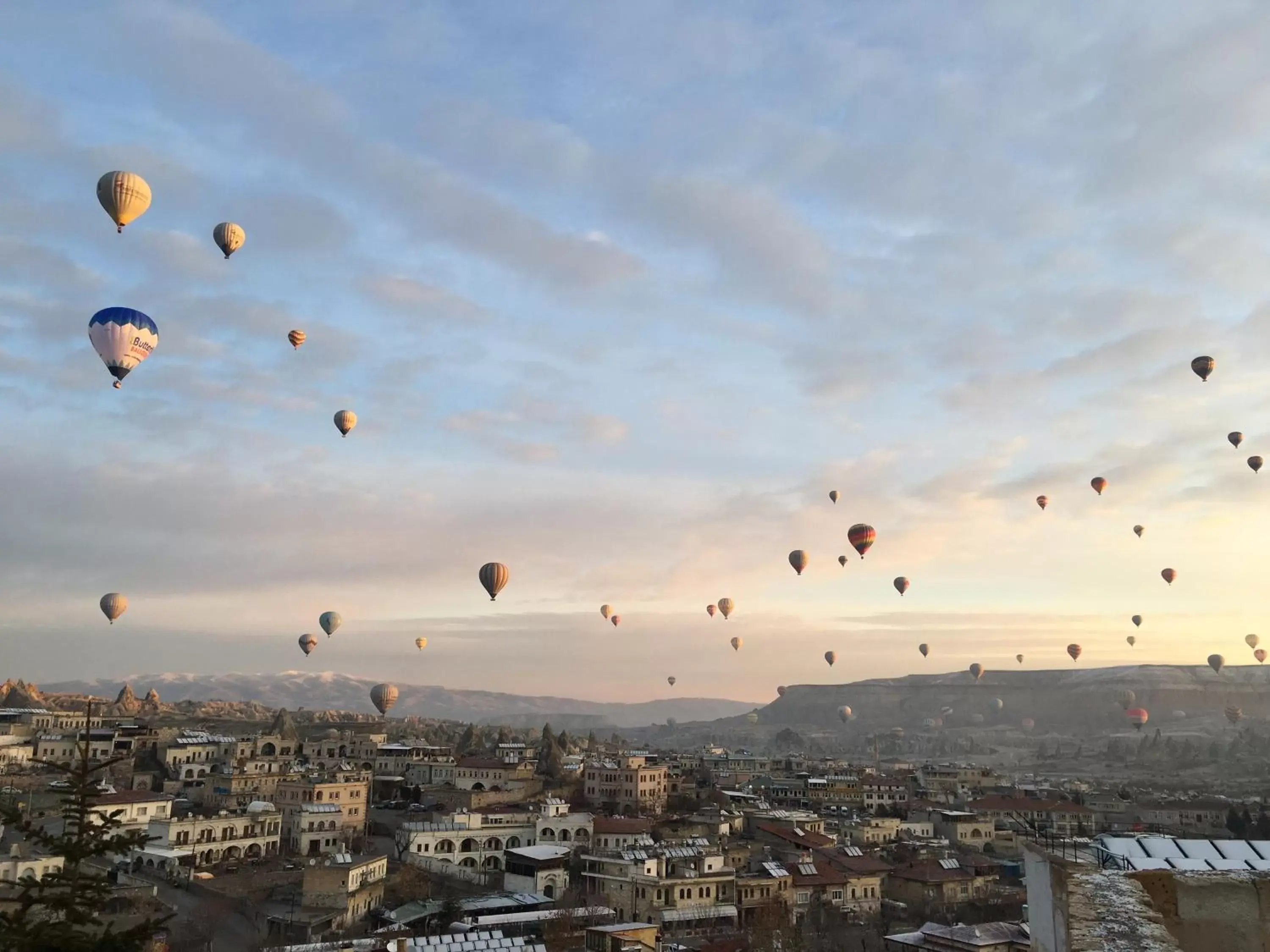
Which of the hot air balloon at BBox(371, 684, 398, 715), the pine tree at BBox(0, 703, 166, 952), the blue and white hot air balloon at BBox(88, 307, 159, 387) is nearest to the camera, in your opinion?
the pine tree at BBox(0, 703, 166, 952)

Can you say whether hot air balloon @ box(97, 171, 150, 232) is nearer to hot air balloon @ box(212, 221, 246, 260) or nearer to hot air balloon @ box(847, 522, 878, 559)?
hot air balloon @ box(212, 221, 246, 260)

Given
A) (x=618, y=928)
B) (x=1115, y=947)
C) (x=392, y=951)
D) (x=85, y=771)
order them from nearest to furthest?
(x=1115, y=947), (x=85, y=771), (x=392, y=951), (x=618, y=928)

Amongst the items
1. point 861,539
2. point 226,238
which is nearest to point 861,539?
point 861,539

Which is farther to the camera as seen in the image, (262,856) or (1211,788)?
(1211,788)

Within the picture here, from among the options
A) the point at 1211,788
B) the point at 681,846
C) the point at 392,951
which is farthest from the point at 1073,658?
the point at 392,951

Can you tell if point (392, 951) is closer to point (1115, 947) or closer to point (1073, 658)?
point (1115, 947)

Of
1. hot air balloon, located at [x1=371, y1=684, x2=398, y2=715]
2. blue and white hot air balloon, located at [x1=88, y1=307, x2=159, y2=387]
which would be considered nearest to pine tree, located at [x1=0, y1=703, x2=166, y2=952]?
blue and white hot air balloon, located at [x1=88, y1=307, x2=159, y2=387]

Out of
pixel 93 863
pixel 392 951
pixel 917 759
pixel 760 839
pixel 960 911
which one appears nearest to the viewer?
pixel 392 951
